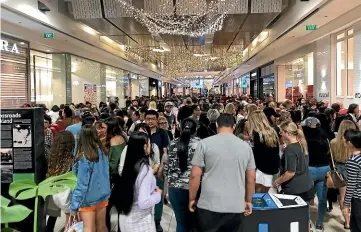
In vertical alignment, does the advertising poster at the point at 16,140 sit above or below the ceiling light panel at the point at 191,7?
below

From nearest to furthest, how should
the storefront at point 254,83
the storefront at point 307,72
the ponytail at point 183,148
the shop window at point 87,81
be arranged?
1. the ponytail at point 183,148
2. the storefront at point 307,72
3. the shop window at point 87,81
4. the storefront at point 254,83

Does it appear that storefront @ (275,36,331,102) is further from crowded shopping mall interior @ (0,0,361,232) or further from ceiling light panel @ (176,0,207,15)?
ceiling light panel @ (176,0,207,15)

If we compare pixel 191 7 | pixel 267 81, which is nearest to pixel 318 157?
pixel 191 7

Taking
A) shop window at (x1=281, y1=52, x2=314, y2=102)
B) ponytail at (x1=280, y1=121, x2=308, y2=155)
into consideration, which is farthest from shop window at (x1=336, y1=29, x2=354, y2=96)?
ponytail at (x1=280, y1=121, x2=308, y2=155)

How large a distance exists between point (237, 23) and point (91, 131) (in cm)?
1088

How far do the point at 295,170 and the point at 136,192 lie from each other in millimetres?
1821

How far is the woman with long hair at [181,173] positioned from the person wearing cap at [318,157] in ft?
5.78

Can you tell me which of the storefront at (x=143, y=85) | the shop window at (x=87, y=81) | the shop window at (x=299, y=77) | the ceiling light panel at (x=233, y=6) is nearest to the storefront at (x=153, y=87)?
the storefront at (x=143, y=85)

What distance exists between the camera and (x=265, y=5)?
1073cm

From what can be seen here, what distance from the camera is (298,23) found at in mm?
11547

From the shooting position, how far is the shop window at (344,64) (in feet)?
38.8

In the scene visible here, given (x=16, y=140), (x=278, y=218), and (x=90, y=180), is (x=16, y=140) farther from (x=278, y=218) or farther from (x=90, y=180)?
(x=278, y=218)

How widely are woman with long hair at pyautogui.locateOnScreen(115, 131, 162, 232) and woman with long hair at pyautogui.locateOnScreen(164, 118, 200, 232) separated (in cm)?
58

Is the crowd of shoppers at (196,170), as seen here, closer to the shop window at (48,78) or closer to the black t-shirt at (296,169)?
the black t-shirt at (296,169)
